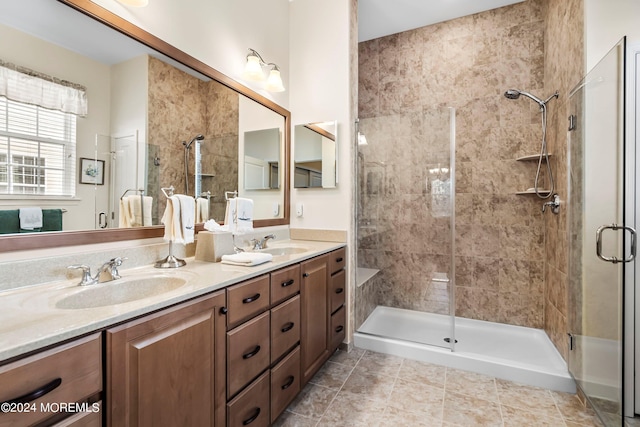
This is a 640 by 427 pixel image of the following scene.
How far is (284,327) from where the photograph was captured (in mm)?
1543

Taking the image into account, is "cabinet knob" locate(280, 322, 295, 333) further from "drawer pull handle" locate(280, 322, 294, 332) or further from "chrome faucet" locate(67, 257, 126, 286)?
"chrome faucet" locate(67, 257, 126, 286)

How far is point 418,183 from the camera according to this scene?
275 centimetres

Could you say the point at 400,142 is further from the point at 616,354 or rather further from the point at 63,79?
the point at 63,79

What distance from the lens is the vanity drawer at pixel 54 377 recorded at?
0.60 m

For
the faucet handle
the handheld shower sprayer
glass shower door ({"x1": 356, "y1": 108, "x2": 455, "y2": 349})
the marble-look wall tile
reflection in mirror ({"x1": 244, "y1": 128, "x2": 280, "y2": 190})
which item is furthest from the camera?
the marble-look wall tile

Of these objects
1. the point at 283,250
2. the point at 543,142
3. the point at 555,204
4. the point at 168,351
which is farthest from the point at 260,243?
the point at 543,142

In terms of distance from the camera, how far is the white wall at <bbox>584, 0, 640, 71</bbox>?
162 centimetres

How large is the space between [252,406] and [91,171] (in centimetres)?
125

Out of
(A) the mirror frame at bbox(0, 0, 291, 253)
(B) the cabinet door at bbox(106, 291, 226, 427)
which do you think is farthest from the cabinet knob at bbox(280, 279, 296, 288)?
(A) the mirror frame at bbox(0, 0, 291, 253)

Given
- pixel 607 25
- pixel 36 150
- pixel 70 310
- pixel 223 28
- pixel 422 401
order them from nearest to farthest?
pixel 70 310, pixel 36 150, pixel 607 25, pixel 422 401, pixel 223 28

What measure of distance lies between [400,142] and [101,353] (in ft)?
8.67

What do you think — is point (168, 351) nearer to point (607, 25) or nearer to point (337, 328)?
point (337, 328)

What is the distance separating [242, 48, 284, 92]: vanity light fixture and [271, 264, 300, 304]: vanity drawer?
1.44m

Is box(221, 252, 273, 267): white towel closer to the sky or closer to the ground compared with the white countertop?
closer to the sky
